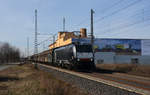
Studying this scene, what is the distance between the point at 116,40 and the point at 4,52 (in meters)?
57.2

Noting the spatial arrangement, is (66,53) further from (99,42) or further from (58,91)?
(99,42)

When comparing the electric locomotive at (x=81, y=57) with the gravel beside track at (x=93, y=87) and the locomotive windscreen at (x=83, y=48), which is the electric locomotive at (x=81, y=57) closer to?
the locomotive windscreen at (x=83, y=48)

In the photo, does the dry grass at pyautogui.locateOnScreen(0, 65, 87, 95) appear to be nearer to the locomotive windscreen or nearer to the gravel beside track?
the gravel beside track

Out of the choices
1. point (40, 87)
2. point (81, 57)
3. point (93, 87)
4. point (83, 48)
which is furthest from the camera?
point (83, 48)

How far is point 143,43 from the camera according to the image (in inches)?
2650

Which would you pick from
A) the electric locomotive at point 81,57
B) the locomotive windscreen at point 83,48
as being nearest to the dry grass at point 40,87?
the electric locomotive at point 81,57

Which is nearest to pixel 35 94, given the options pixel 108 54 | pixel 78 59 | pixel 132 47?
pixel 78 59

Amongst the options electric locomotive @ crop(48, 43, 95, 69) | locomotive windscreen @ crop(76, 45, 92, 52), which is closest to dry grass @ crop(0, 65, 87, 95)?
electric locomotive @ crop(48, 43, 95, 69)

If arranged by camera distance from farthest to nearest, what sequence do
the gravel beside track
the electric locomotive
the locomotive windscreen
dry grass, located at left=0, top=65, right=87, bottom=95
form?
the locomotive windscreen
the electric locomotive
dry grass, located at left=0, top=65, right=87, bottom=95
the gravel beside track

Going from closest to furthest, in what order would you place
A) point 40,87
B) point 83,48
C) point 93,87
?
point 93,87
point 40,87
point 83,48

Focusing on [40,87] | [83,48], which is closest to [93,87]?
[40,87]

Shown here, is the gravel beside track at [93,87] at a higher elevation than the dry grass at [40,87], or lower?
higher

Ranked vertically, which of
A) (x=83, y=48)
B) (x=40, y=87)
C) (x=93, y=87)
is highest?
(x=83, y=48)

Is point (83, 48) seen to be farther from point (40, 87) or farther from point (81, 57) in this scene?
point (40, 87)
